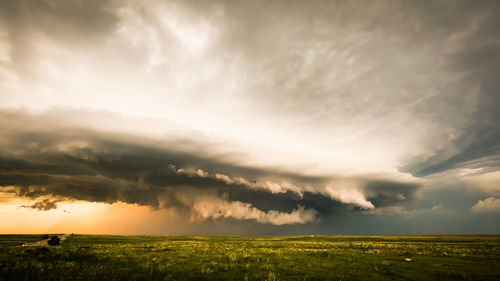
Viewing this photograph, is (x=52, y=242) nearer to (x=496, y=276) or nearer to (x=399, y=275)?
(x=399, y=275)

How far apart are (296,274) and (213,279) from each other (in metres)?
6.84

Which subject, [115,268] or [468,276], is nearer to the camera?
[468,276]

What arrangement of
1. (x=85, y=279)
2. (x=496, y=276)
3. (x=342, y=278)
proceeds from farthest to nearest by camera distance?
(x=496, y=276) < (x=342, y=278) < (x=85, y=279)

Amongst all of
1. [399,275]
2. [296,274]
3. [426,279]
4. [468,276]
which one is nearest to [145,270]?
[296,274]

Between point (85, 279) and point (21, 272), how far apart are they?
521cm

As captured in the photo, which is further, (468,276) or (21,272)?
(468,276)

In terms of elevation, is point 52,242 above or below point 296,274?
below

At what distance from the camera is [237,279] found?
1599cm

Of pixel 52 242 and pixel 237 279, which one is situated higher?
pixel 237 279

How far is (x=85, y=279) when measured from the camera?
1505cm

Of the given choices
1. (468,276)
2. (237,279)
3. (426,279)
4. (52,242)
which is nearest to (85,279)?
(237,279)

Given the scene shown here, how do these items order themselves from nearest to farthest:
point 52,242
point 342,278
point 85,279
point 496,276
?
1. point 85,279
2. point 342,278
3. point 496,276
4. point 52,242

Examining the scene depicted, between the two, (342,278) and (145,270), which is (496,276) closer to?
(342,278)

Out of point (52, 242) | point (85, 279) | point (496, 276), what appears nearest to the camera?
point (85, 279)
